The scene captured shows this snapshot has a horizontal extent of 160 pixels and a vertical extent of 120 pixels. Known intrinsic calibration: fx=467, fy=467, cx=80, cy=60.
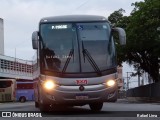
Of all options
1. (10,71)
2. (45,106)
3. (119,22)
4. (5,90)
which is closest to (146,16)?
(119,22)

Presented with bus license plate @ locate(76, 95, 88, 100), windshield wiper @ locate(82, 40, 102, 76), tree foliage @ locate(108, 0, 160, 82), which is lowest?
bus license plate @ locate(76, 95, 88, 100)

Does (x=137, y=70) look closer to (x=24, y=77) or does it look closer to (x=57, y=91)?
(x=24, y=77)

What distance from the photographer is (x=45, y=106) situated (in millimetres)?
17719

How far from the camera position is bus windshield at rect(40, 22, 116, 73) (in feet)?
Result: 53.7

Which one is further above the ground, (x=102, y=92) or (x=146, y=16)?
(x=146, y=16)

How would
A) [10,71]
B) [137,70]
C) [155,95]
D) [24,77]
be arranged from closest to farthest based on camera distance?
[155,95], [137,70], [10,71], [24,77]

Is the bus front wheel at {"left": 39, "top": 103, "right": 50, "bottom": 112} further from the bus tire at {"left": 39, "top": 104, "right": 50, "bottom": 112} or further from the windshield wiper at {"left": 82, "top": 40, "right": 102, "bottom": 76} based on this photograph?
the windshield wiper at {"left": 82, "top": 40, "right": 102, "bottom": 76}

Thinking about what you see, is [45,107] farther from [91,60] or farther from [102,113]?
[91,60]

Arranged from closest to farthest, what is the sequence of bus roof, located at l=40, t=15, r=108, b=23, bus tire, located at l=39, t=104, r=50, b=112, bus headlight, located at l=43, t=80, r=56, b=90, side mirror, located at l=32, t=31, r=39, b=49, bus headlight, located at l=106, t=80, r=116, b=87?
1. bus headlight, located at l=43, t=80, r=56, b=90
2. bus headlight, located at l=106, t=80, r=116, b=87
3. side mirror, located at l=32, t=31, r=39, b=49
4. bus roof, located at l=40, t=15, r=108, b=23
5. bus tire, located at l=39, t=104, r=50, b=112

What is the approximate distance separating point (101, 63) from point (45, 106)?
291cm

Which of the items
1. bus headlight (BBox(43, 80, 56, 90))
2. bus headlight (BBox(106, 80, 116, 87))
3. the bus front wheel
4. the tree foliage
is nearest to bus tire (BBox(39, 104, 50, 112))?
the bus front wheel

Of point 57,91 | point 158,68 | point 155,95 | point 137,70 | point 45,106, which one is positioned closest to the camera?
point 57,91

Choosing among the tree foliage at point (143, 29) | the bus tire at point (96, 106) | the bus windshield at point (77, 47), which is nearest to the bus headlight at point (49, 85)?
the bus windshield at point (77, 47)

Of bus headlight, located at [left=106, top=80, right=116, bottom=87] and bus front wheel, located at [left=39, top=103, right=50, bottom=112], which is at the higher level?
bus headlight, located at [left=106, top=80, right=116, bottom=87]
